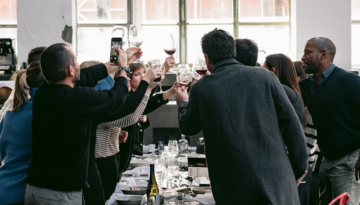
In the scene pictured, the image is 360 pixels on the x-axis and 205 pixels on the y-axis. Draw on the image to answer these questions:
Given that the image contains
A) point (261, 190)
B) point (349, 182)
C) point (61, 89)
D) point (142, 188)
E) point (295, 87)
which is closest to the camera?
point (261, 190)

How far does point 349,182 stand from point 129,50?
1848 millimetres

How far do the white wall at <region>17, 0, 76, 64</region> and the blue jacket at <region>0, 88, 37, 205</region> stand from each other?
12.9 ft

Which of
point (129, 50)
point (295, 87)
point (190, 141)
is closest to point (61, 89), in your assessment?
point (129, 50)

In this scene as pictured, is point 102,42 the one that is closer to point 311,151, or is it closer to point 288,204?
point 311,151

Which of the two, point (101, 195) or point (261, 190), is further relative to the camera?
point (101, 195)

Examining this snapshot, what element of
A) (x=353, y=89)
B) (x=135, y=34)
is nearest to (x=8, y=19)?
(x=135, y=34)

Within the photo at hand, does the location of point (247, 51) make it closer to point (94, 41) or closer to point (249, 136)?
point (249, 136)

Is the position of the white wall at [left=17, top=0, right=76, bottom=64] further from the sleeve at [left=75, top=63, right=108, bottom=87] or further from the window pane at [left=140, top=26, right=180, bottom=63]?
the sleeve at [left=75, top=63, right=108, bottom=87]

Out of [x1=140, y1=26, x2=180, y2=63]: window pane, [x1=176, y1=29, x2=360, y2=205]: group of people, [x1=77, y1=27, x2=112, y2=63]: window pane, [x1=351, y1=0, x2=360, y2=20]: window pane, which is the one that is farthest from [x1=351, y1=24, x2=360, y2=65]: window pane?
[x1=176, y1=29, x2=360, y2=205]: group of people

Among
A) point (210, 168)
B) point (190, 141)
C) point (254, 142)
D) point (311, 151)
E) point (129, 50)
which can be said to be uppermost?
point (129, 50)

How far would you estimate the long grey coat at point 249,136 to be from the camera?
1675 millimetres

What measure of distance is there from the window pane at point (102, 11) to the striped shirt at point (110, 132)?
3654mm

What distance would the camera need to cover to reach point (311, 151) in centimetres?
301

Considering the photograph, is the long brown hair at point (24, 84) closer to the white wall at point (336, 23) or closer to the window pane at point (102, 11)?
the window pane at point (102, 11)
